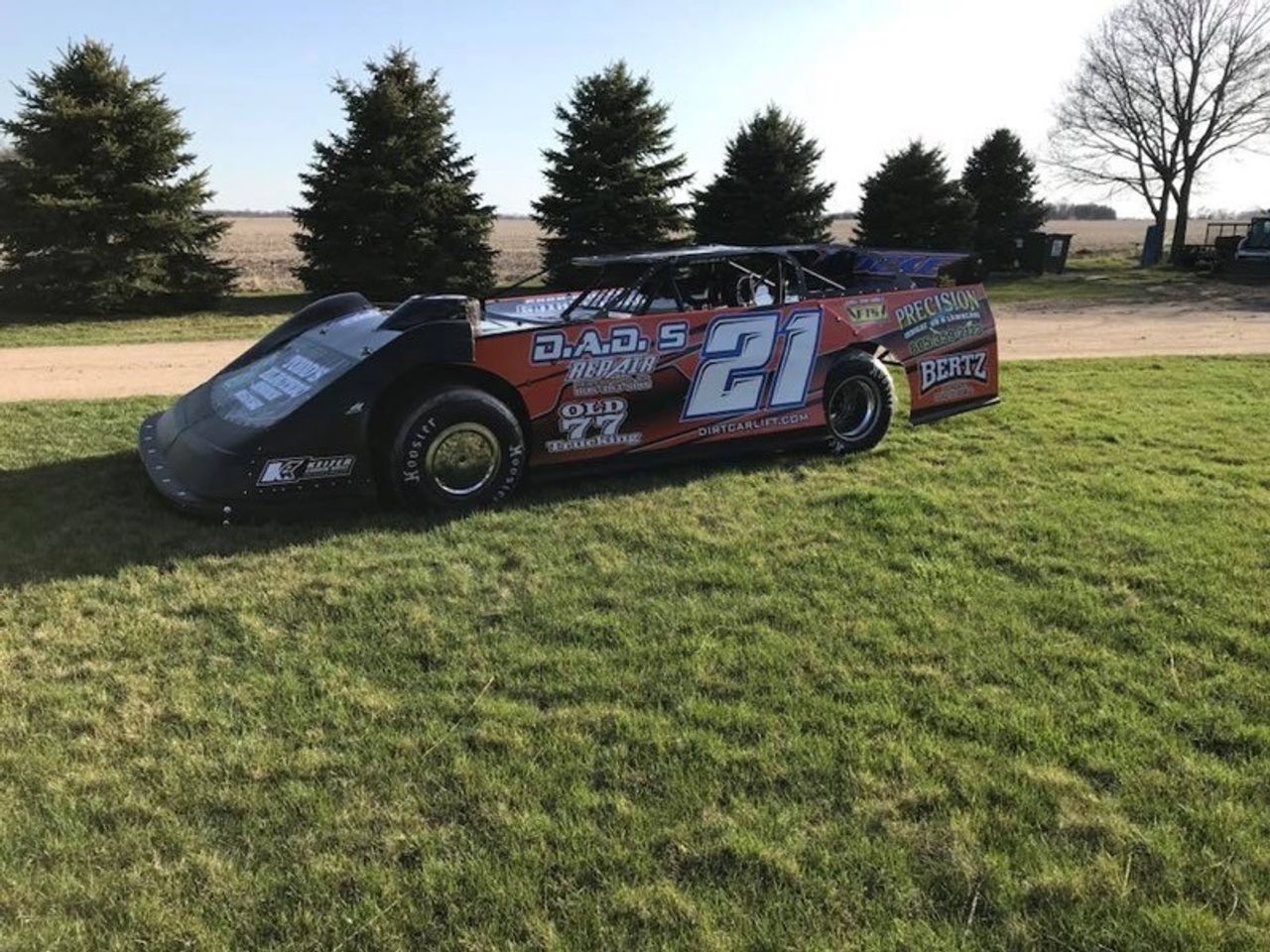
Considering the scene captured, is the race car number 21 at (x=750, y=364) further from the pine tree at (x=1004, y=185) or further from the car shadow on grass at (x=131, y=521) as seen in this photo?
the pine tree at (x=1004, y=185)

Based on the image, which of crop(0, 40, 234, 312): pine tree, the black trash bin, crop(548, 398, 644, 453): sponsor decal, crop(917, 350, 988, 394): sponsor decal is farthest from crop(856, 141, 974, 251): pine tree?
crop(548, 398, 644, 453): sponsor decal

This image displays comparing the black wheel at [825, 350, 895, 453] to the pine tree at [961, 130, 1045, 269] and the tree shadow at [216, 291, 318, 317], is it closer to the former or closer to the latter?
the tree shadow at [216, 291, 318, 317]

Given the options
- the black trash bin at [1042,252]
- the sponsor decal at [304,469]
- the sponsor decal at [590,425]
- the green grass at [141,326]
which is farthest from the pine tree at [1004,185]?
the sponsor decal at [304,469]

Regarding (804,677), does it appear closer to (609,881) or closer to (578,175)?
(609,881)

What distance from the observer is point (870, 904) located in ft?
7.94

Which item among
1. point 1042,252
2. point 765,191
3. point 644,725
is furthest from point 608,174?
point 644,725

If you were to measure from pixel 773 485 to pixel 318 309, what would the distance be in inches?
134

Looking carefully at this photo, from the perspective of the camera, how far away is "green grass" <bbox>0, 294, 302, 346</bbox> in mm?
13891

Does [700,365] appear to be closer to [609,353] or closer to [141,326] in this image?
[609,353]

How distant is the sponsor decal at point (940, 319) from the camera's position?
23.2ft

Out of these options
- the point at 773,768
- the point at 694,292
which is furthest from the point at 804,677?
the point at 694,292

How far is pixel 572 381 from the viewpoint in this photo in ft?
18.9

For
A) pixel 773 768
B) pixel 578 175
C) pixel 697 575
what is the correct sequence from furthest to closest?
pixel 578 175 < pixel 697 575 < pixel 773 768

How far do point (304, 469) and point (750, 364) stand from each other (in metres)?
2.83
